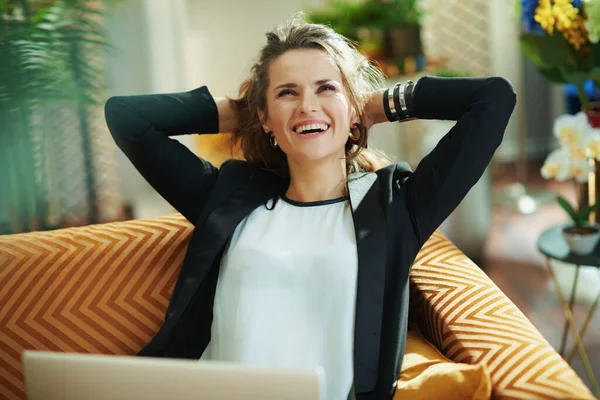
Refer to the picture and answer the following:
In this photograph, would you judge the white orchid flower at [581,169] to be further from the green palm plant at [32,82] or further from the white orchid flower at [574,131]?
the green palm plant at [32,82]

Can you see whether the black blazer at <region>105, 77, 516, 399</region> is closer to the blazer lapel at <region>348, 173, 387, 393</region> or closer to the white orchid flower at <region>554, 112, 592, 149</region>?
the blazer lapel at <region>348, 173, 387, 393</region>

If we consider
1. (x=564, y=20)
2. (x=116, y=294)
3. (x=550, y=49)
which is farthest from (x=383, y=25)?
(x=116, y=294)

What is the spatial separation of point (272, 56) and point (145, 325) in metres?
0.70

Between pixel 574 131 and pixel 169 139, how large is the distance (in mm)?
1261

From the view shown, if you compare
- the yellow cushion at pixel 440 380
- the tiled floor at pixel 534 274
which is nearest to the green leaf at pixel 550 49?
the tiled floor at pixel 534 274

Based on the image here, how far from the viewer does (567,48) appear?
212 cm

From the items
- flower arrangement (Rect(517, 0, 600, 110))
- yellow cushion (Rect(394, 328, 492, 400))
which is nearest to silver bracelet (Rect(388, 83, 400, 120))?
yellow cushion (Rect(394, 328, 492, 400))

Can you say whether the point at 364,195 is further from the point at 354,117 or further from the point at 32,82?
the point at 32,82

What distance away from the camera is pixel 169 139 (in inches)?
62.2

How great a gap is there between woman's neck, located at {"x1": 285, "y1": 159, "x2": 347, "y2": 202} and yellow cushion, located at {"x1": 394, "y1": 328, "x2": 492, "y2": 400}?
414 millimetres

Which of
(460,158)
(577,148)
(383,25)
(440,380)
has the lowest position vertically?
(440,380)

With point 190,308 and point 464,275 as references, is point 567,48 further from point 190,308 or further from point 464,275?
point 190,308

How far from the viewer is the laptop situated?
85cm

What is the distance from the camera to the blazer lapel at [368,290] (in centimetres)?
127
